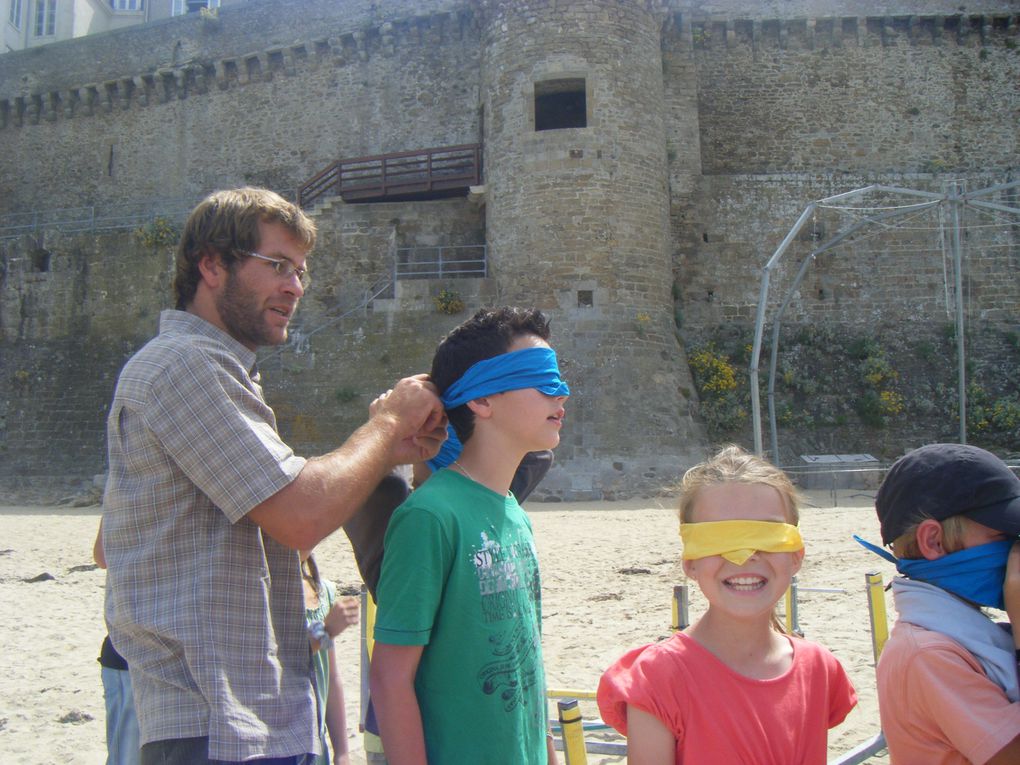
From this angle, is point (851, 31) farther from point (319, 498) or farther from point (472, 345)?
point (319, 498)

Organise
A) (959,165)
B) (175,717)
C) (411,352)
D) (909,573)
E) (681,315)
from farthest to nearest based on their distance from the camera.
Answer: (959,165)
(681,315)
(411,352)
(909,573)
(175,717)

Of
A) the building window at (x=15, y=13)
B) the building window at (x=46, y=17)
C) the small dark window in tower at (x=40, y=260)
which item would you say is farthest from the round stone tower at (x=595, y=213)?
the building window at (x=15, y=13)

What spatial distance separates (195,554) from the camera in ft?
6.06

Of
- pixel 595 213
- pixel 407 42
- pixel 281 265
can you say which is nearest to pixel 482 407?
pixel 281 265

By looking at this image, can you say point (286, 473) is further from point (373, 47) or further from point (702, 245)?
point (373, 47)

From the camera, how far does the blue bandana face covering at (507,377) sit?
84.7 inches

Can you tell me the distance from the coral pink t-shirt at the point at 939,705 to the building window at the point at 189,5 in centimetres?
3389

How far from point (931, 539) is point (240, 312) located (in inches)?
69.7

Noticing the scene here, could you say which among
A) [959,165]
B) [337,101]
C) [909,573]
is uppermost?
[337,101]

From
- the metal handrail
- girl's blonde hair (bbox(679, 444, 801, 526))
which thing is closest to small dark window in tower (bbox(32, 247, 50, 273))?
the metal handrail

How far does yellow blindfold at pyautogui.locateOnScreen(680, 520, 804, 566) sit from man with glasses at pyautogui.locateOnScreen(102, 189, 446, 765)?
757 millimetres

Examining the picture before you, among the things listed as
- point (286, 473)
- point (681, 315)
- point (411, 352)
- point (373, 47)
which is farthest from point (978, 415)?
point (286, 473)

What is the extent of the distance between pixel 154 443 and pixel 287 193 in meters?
19.9

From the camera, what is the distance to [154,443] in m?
1.84
